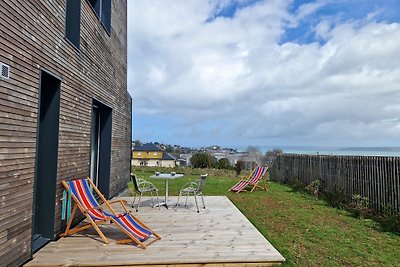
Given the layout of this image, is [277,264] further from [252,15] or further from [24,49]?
[252,15]

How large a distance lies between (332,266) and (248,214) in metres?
3.37

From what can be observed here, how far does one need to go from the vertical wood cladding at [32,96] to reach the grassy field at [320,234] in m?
3.37

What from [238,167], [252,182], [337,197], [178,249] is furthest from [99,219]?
[238,167]

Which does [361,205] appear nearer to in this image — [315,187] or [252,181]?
[315,187]

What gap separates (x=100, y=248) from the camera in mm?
4297

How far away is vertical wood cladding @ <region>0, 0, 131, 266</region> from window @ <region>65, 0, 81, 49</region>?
0.16m

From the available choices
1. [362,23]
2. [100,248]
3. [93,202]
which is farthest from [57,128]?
[362,23]

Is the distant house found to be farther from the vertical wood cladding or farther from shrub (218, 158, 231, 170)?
the vertical wood cladding

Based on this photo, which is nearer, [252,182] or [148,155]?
[252,182]

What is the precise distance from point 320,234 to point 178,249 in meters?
2.93

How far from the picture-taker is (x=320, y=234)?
5668mm

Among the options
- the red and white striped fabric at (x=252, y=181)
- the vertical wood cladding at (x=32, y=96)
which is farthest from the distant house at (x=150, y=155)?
the vertical wood cladding at (x=32, y=96)

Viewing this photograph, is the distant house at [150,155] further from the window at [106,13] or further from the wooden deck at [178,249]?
the wooden deck at [178,249]

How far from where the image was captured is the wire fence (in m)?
7.07
